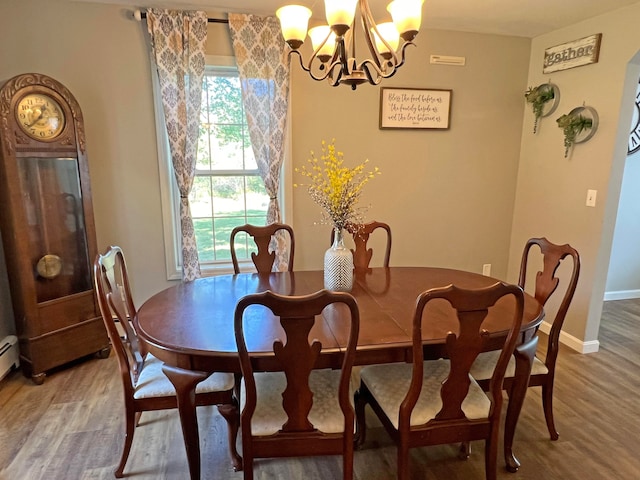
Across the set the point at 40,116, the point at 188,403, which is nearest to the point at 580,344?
the point at 188,403

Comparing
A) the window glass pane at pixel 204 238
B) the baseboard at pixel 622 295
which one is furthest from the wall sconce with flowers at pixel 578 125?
the window glass pane at pixel 204 238

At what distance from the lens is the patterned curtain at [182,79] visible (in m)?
2.80

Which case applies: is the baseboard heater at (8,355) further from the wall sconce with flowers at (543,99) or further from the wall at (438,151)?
the wall sconce with flowers at (543,99)

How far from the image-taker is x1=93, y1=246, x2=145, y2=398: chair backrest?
1.71 meters

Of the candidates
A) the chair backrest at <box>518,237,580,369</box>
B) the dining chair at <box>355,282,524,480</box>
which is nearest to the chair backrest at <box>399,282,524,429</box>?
the dining chair at <box>355,282,524,480</box>

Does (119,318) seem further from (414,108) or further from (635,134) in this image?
(635,134)

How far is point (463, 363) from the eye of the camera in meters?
1.50

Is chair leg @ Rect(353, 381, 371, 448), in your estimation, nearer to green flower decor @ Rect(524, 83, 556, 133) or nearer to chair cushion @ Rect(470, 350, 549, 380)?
chair cushion @ Rect(470, 350, 549, 380)

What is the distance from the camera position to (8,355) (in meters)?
2.70

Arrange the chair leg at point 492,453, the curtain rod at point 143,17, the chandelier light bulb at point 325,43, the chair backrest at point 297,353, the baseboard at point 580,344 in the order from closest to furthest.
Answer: the chair backrest at point 297,353, the chair leg at point 492,453, the chandelier light bulb at point 325,43, the curtain rod at point 143,17, the baseboard at point 580,344

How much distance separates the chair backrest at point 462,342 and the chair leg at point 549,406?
2.04 ft

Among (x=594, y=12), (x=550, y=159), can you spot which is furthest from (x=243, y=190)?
(x=594, y=12)

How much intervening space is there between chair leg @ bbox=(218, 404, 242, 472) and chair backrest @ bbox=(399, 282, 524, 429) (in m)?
0.76

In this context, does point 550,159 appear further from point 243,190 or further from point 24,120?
point 24,120
